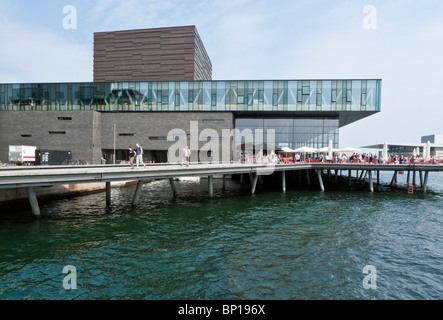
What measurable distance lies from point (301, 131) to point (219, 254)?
45172 mm

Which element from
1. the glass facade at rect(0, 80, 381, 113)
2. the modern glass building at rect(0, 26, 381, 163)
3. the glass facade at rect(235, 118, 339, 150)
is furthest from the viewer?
the glass facade at rect(235, 118, 339, 150)

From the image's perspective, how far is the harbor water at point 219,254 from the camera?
25.3ft

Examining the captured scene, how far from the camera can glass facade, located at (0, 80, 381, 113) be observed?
47656 millimetres

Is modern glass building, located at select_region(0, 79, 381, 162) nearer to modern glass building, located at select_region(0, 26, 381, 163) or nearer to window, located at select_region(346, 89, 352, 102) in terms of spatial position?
window, located at select_region(346, 89, 352, 102)

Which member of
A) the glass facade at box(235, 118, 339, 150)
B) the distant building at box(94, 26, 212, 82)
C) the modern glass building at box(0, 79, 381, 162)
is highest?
the distant building at box(94, 26, 212, 82)

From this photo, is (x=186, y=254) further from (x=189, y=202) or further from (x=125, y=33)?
(x=125, y=33)

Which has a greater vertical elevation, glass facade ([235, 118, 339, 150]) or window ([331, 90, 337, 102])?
window ([331, 90, 337, 102])

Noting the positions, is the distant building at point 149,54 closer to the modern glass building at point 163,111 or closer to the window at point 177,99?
the window at point 177,99

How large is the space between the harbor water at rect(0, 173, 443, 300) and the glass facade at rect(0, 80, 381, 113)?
33039mm

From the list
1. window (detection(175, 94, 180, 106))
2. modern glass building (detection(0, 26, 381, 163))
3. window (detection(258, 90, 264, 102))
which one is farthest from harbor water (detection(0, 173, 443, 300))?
window (detection(175, 94, 180, 106))

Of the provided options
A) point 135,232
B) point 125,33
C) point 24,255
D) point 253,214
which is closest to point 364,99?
point 253,214

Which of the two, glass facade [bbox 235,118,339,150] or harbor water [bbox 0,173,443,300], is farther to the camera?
glass facade [bbox 235,118,339,150]

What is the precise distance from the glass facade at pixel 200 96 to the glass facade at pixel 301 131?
3978 mm

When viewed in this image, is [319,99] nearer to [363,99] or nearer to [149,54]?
[363,99]
